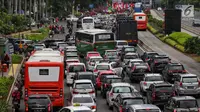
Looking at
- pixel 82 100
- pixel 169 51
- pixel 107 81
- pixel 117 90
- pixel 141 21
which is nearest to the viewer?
pixel 82 100

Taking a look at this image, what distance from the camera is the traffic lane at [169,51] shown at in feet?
179

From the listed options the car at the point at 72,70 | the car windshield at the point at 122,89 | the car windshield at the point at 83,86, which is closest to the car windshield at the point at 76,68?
the car at the point at 72,70

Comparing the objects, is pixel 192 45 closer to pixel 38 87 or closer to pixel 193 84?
pixel 193 84

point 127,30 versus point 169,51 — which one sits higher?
point 127,30

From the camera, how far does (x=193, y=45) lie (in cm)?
6406

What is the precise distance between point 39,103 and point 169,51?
1635 inches

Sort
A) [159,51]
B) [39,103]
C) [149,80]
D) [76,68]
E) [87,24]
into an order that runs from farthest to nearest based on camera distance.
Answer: [87,24], [159,51], [76,68], [149,80], [39,103]

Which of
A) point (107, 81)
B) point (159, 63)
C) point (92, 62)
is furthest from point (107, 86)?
point (92, 62)

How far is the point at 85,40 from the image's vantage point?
6475 cm

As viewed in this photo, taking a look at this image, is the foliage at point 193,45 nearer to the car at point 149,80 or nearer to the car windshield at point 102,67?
the car windshield at point 102,67

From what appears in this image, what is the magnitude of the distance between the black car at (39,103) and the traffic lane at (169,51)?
2252 centimetres

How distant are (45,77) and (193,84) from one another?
941 centimetres

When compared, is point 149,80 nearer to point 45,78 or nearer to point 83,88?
point 83,88

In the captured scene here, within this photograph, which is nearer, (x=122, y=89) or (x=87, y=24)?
(x=122, y=89)
